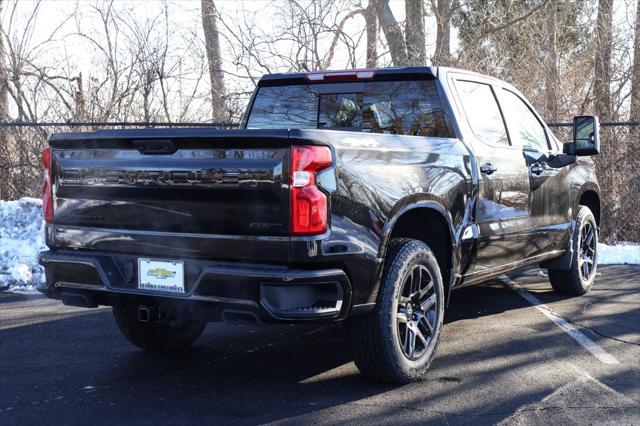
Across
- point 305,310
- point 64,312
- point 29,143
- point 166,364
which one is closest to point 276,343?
point 166,364

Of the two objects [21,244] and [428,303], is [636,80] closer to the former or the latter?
[428,303]

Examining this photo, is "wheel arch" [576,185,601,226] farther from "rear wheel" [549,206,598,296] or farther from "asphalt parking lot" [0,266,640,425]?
"asphalt parking lot" [0,266,640,425]

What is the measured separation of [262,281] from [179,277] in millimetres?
505

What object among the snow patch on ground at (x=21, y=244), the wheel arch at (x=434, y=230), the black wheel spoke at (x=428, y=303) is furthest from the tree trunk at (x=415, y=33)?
the black wheel spoke at (x=428, y=303)

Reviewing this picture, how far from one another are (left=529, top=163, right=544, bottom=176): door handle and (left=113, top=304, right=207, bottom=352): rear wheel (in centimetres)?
285

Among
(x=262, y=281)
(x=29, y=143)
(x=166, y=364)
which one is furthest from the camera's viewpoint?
(x=29, y=143)

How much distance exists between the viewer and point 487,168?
5379mm

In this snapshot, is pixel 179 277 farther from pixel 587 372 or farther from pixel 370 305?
pixel 587 372

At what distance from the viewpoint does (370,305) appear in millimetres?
4137

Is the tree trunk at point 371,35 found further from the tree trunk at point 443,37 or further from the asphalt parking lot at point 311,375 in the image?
the asphalt parking lot at point 311,375

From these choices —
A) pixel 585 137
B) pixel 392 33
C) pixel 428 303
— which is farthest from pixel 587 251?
pixel 392 33

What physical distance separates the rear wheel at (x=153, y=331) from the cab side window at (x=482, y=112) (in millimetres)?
2409

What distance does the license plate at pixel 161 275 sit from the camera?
13.1 feet

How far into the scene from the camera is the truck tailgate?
3.79 m
